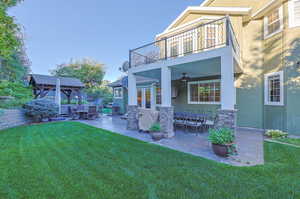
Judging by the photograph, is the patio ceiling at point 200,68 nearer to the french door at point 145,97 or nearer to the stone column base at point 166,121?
the stone column base at point 166,121

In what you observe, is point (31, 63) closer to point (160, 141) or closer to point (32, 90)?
point (32, 90)

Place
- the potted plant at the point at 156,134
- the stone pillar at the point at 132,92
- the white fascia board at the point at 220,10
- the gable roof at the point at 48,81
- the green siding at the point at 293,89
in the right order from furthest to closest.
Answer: the gable roof at the point at 48,81 → the stone pillar at the point at 132,92 → the white fascia board at the point at 220,10 → the green siding at the point at 293,89 → the potted plant at the point at 156,134

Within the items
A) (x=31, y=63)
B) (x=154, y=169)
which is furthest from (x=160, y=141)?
(x=31, y=63)

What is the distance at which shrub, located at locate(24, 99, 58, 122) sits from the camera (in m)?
10.3

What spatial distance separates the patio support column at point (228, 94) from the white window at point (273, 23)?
4.53 metres

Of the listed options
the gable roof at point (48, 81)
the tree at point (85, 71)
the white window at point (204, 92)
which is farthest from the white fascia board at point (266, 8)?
the tree at point (85, 71)

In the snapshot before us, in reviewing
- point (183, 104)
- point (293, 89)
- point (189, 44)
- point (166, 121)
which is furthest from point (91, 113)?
point (293, 89)

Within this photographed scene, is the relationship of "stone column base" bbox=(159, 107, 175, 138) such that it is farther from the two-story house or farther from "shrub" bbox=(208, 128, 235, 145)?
"shrub" bbox=(208, 128, 235, 145)

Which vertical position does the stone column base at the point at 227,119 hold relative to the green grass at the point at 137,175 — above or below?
above

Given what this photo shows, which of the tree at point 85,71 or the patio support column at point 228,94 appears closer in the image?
the patio support column at point 228,94

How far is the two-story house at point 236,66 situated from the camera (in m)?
5.77

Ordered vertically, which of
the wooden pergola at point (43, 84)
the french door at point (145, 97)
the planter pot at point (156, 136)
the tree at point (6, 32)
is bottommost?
the planter pot at point (156, 136)

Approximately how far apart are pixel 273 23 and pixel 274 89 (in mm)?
3340

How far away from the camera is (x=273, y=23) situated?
292 inches
